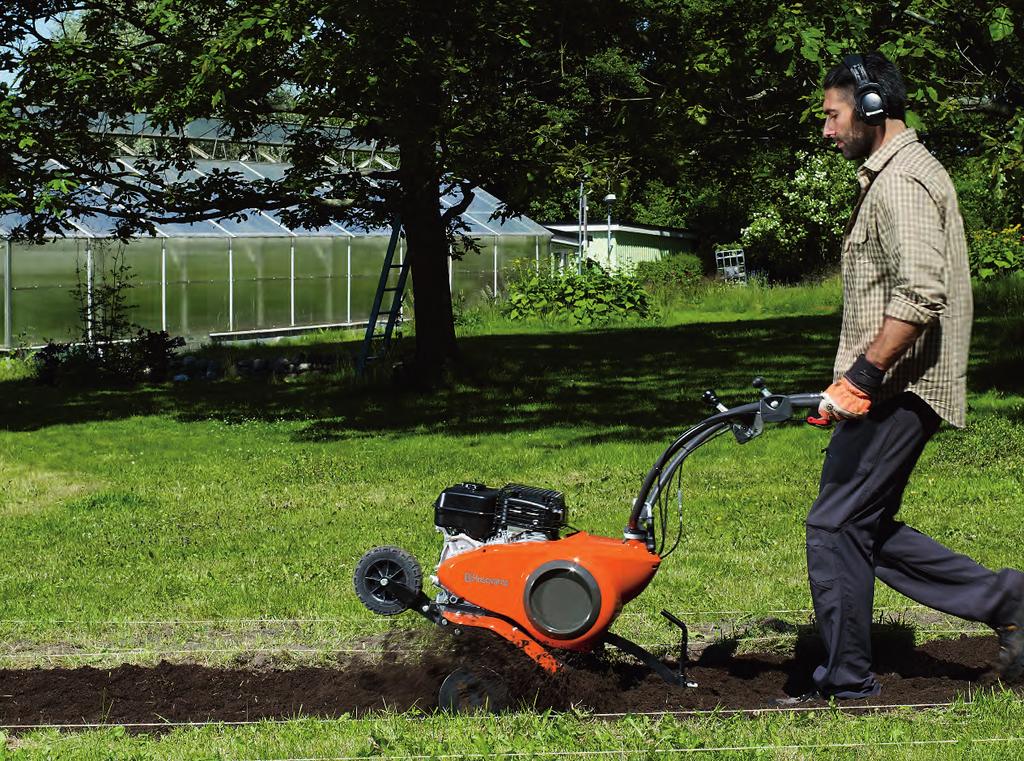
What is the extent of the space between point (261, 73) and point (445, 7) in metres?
2.00

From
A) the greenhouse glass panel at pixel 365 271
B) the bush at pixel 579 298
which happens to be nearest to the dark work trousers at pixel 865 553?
the bush at pixel 579 298

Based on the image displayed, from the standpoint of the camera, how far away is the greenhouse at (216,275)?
22.6 m

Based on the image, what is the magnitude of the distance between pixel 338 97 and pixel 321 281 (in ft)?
48.9

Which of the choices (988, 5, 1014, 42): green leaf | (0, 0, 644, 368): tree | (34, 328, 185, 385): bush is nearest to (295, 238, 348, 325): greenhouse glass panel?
(34, 328, 185, 385): bush

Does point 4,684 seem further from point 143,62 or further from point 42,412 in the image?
point 143,62

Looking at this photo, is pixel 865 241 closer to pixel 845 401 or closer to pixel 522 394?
pixel 845 401

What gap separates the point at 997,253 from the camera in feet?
98.0

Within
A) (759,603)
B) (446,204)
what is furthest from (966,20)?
(446,204)

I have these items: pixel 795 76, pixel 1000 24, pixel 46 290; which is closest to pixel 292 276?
pixel 46 290

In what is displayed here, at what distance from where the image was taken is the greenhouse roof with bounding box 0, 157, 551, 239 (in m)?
23.3

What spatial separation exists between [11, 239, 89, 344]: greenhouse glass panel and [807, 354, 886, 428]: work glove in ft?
63.2

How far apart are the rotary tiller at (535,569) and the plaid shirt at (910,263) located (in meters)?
0.32

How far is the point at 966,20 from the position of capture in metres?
12.8

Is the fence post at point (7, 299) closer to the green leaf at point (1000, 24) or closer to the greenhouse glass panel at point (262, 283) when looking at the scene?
the greenhouse glass panel at point (262, 283)
